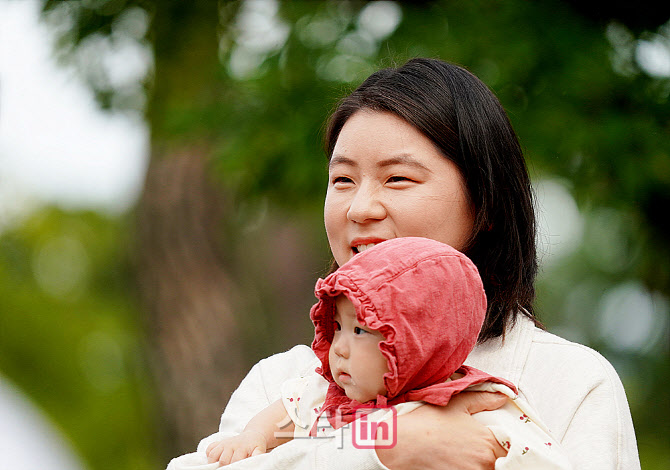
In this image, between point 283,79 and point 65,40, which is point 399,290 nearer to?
point 283,79

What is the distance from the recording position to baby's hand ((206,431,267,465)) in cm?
237

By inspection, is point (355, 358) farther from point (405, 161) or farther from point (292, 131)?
point (292, 131)

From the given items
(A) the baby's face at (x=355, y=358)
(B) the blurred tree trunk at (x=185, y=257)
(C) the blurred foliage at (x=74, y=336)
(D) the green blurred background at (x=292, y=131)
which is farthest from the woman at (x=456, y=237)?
(C) the blurred foliage at (x=74, y=336)

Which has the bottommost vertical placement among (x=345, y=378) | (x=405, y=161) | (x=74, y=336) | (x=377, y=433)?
(x=74, y=336)

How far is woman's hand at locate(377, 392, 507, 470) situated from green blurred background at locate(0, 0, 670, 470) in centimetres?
123

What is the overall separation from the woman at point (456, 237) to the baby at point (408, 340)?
56mm

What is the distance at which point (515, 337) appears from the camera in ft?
8.41

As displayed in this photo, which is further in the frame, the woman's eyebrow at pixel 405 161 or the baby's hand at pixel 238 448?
the woman's eyebrow at pixel 405 161

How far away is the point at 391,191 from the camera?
8.25 feet

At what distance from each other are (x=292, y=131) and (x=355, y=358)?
319 cm

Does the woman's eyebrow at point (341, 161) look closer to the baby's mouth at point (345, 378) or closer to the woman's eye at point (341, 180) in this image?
the woman's eye at point (341, 180)

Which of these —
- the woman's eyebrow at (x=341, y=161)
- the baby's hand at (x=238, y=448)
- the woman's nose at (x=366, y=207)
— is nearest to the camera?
the baby's hand at (x=238, y=448)

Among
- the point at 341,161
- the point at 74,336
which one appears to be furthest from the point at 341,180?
the point at 74,336

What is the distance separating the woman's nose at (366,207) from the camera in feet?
8.15
